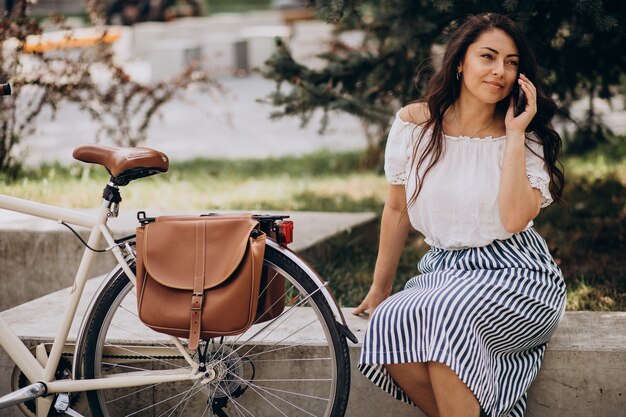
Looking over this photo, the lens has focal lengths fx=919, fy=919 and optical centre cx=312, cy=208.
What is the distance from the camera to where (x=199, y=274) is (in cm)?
275

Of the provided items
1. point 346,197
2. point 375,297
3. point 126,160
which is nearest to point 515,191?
point 375,297

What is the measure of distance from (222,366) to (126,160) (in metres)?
0.72

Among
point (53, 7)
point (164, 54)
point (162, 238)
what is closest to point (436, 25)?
point (162, 238)

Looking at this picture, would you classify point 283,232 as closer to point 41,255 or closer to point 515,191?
point 515,191

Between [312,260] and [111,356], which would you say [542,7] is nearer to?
[312,260]

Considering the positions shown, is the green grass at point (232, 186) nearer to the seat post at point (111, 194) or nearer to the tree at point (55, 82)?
the tree at point (55, 82)

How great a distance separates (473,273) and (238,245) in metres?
0.76

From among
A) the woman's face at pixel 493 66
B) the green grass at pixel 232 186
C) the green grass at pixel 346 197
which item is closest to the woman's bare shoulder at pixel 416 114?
the woman's face at pixel 493 66

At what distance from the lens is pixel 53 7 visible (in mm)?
25609

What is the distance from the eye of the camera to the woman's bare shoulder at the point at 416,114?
10.5ft

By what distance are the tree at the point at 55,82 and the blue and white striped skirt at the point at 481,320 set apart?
4.51 m

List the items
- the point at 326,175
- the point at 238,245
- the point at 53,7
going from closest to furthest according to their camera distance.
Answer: the point at 238,245 → the point at 326,175 → the point at 53,7

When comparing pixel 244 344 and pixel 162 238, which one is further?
pixel 244 344

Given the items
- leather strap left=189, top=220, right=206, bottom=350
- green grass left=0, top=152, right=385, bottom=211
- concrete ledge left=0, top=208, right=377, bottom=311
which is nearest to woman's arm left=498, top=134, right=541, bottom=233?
leather strap left=189, top=220, right=206, bottom=350
